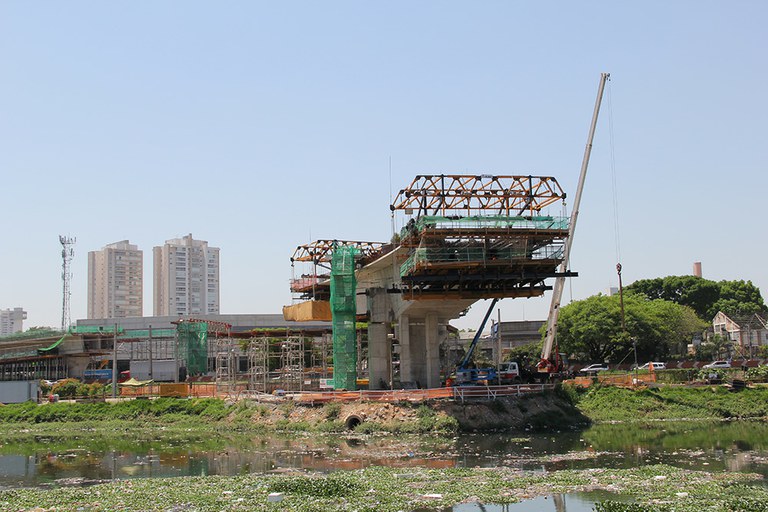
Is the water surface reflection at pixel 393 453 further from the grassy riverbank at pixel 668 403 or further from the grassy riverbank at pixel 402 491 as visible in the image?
the grassy riverbank at pixel 668 403

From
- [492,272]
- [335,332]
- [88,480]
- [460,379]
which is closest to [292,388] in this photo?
[335,332]

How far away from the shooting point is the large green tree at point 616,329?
95.9 metres

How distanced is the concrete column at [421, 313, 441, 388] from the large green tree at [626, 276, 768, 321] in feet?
231

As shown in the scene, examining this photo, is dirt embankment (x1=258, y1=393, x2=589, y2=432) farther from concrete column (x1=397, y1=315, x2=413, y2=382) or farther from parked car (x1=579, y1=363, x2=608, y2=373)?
parked car (x1=579, y1=363, x2=608, y2=373)

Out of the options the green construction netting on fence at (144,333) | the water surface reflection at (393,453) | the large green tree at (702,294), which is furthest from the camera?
the large green tree at (702,294)

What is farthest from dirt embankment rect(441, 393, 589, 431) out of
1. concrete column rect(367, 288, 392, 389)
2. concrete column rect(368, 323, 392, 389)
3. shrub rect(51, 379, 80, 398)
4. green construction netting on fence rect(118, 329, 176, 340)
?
green construction netting on fence rect(118, 329, 176, 340)

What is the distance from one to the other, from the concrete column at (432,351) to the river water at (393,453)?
13.7 m

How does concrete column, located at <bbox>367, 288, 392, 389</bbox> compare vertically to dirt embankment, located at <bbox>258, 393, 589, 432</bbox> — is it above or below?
above

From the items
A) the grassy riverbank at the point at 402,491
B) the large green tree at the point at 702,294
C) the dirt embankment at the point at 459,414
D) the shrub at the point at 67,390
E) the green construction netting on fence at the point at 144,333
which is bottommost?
the grassy riverbank at the point at 402,491

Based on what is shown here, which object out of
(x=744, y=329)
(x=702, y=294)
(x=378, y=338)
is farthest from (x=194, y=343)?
(x=702, y=294)

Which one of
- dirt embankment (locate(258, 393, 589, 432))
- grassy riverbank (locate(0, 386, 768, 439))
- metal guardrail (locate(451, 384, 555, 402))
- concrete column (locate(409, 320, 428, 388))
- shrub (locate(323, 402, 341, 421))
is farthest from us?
concrete column (locate(409, 320, 428, 388))

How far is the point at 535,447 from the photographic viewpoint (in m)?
43.8

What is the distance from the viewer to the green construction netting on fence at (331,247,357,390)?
63.4 metres

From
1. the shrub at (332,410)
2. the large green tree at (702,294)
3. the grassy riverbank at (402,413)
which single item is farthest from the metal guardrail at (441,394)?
the large green tree at (702,294)
